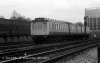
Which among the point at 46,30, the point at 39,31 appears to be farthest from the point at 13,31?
the point at 46,30

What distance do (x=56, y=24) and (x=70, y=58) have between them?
14.2m

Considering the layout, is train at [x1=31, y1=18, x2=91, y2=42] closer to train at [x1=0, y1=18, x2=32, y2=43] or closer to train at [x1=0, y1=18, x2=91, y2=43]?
train at [x1=0, y1=18, x2=91, y2=43]

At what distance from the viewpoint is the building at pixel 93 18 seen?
77.2 meters

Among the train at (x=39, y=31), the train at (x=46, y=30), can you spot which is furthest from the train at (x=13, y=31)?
the train at (x=46, y=30)

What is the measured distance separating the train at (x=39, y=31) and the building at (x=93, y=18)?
40598mm

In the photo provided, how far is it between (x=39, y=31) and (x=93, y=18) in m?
58.2

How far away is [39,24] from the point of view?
24.1 metres

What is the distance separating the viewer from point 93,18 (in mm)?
78250

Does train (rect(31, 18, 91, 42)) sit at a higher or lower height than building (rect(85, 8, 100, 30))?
lower

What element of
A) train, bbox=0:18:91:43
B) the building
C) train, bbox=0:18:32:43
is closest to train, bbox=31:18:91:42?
train, bbox=0:18:91:43

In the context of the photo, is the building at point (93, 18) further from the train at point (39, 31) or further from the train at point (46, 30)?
the train at point (46, 30)

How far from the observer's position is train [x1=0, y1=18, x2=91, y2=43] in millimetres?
23641

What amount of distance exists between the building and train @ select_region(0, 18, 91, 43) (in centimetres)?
4060

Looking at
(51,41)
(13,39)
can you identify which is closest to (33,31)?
(51,41)
